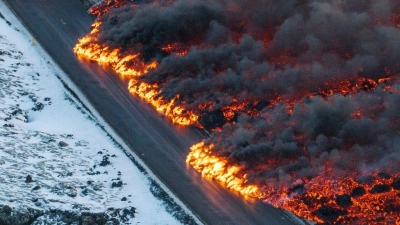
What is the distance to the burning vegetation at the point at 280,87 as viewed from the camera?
1292 inches

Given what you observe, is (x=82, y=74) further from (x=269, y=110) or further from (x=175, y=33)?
(x=269, y=110)

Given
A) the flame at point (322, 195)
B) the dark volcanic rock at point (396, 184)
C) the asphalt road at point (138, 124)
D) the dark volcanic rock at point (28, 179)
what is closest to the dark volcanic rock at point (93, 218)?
the dark volcanic rock at point (28, 179)

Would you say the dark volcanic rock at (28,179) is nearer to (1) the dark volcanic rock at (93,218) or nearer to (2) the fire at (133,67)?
(1) the dark volcanic rock at (93,218)

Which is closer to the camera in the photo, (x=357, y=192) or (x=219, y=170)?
(x=357, y=192)

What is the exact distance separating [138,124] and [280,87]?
26.7ft

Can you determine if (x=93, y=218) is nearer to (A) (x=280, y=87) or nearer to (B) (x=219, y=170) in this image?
(B) (x=219, y=170)

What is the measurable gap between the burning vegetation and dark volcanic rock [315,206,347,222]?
51mm

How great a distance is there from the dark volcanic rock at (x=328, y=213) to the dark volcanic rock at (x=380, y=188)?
2005 mm

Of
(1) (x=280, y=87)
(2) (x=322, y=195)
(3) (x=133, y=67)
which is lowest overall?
(2) (x=322, y=195)

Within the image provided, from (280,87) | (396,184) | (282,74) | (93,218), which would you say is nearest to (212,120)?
(280,87)

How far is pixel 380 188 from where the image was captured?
3241 centimetres

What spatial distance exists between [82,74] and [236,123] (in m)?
10.6

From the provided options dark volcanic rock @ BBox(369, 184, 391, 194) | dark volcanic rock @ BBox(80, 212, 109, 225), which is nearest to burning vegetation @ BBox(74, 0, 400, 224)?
dark volcanic rock @ BBox(369, 184, 391, 194)

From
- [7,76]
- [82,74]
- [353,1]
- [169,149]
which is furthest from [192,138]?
[353,1]
